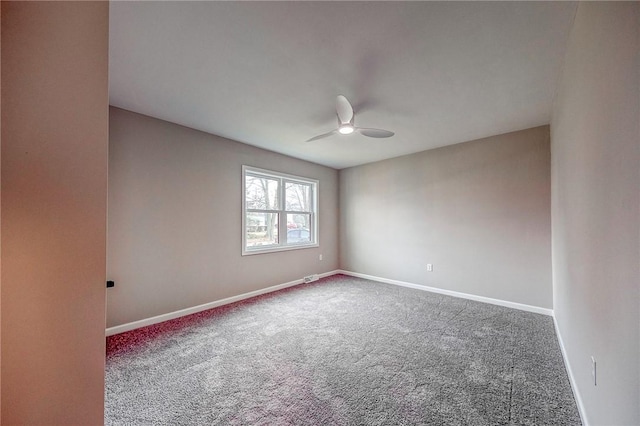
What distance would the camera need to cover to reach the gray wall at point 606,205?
2.81 feet

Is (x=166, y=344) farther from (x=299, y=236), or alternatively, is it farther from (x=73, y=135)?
(x=299, y=236)

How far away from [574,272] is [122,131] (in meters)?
4.30

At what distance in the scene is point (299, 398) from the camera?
5.71 ft

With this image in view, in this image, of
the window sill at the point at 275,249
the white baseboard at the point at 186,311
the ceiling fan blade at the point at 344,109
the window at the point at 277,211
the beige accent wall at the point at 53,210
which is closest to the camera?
the beige accent wall at the point at 53,210

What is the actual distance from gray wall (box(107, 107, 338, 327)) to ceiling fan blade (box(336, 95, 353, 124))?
2103mm

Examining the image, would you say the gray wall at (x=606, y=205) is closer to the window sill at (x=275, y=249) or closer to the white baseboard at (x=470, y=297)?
the white baseboard at (x=470, y=297)

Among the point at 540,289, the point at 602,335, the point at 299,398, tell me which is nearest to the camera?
the point at 602,335

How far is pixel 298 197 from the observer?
16.5 feet

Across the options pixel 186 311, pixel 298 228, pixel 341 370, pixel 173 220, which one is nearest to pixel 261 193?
pixel 298 228

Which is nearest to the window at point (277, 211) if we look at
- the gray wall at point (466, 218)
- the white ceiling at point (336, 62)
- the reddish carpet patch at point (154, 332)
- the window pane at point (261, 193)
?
the window pane at point (261, 193)

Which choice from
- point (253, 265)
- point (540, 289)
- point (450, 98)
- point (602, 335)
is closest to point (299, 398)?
point (602, 335)

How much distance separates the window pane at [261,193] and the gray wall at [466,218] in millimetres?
1857

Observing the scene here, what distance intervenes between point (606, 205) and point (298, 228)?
14.0ft

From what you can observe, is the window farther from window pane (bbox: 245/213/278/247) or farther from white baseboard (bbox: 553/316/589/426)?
white baseboard (bbox: 553/316/589/426)
